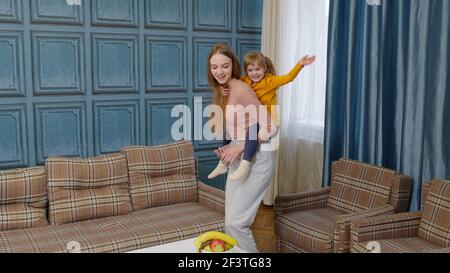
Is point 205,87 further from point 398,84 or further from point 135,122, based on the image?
point 398,84

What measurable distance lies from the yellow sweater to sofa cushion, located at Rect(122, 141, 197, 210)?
0.87 m

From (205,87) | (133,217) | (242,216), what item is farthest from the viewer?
(205,87)

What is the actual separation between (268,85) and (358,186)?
37.8 inches

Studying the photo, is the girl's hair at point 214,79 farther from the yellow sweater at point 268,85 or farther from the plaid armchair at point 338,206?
the plaid armchair at point 338,206

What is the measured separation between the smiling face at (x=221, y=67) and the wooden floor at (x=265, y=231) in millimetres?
1359

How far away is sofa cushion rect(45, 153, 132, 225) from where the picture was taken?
2.91m

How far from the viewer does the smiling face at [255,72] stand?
8.76 ft

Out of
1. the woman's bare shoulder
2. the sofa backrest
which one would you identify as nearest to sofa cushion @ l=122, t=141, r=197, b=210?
the woman's bare shoulder

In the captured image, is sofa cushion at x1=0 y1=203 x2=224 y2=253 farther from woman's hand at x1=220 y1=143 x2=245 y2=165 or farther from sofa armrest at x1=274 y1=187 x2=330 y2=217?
woman's hand at x1=220 y1=143 x2=245 y2=165

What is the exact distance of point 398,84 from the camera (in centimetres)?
327

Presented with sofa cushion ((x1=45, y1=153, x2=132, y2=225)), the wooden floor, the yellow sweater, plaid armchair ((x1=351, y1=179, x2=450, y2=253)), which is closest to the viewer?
plaid armchair ((x1=351, y1=179, x2=450, y2=253))

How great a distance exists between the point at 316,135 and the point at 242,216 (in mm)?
1647

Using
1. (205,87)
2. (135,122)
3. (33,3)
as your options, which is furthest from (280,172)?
(33,3)

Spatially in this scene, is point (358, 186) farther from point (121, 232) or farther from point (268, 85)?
point (121, 232)
